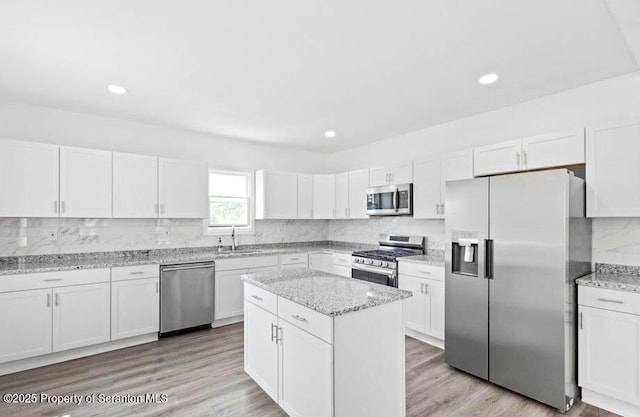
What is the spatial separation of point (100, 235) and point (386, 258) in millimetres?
3647

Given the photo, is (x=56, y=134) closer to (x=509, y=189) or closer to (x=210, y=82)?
(x=210, y=82)

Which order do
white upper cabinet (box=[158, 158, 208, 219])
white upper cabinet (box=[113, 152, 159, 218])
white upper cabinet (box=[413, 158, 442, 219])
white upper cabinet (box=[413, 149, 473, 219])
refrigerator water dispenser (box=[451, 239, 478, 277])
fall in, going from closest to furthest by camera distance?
refrigerator water dispenser (box=[451, 239, 478, 277])
white upper cabinet (box=[413, 149, 473, 219])
white upper cabinet (box=[113, 152, 159, 218])
white upper cabinet (box=[413, 158, 442, 219])
white upper cabinet (box=[158, 158, 208, 219])

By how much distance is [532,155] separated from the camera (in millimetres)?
3115

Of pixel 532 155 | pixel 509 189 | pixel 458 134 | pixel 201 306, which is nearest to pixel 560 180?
pixel 509 189

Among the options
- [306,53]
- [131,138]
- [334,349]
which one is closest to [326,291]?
[334,349]

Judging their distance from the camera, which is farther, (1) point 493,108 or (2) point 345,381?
(1) point 493,108

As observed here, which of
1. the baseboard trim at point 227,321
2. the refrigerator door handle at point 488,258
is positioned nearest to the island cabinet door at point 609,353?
the refrigerator door handle at point 488,258

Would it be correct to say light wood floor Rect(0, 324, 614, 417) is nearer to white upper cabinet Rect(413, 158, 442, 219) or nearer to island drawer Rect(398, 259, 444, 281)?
island drawer Rect(398, 259, 444, 281)

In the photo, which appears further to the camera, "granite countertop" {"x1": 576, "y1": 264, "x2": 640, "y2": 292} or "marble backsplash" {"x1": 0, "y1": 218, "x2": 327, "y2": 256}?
"marble backsplash" {"x1": 0, "y1": 218, "x2": 327, "y2": 256}

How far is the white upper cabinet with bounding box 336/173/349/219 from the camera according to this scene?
533 cm

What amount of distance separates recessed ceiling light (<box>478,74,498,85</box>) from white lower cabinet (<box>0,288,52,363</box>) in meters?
4.66

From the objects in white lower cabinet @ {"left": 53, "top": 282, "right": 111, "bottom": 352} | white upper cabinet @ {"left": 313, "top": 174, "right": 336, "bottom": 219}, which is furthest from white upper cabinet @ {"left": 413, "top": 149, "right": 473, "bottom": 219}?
white lower cabinet @ {"left": 53, "top": 282, "right": 111, "bottom": 352}

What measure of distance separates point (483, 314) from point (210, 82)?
10.8 feet

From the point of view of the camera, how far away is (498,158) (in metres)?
3.36
